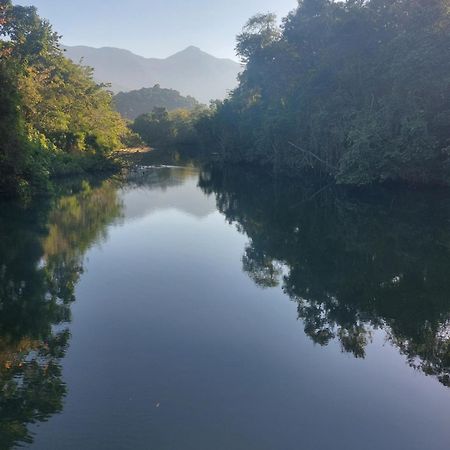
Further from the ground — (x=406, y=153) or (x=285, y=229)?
(x=406, y=153)

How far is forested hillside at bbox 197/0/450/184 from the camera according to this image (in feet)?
89.9

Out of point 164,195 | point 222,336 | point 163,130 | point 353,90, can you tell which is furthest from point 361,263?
point 163,130

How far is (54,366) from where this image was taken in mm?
8695

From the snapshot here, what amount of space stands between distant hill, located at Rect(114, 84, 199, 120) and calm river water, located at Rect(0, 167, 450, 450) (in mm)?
135278

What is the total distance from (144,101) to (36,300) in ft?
544

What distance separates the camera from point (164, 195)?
108ft

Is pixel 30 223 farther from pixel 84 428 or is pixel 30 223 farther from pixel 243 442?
pixel 243 442

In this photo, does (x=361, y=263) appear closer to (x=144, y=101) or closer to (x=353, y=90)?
(x=353, y=90)

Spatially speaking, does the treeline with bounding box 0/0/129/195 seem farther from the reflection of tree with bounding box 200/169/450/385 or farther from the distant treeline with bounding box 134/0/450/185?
the distant treeline with bounding box 134/0/450/185

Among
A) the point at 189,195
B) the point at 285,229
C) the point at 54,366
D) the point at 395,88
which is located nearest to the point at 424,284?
the point at 285,229

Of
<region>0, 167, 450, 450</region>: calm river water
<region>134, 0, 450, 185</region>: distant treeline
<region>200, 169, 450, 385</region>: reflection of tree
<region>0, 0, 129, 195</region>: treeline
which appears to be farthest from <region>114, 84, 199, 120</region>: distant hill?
<region>0, 167, 450, 450</region>: calm river water

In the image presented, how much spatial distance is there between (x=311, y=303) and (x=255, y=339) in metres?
3.02

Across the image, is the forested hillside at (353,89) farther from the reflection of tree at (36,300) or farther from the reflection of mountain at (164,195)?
the reflection of tree at (36,300)

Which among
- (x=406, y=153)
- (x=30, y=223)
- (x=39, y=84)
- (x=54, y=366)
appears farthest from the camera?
(x=39, y=84)
